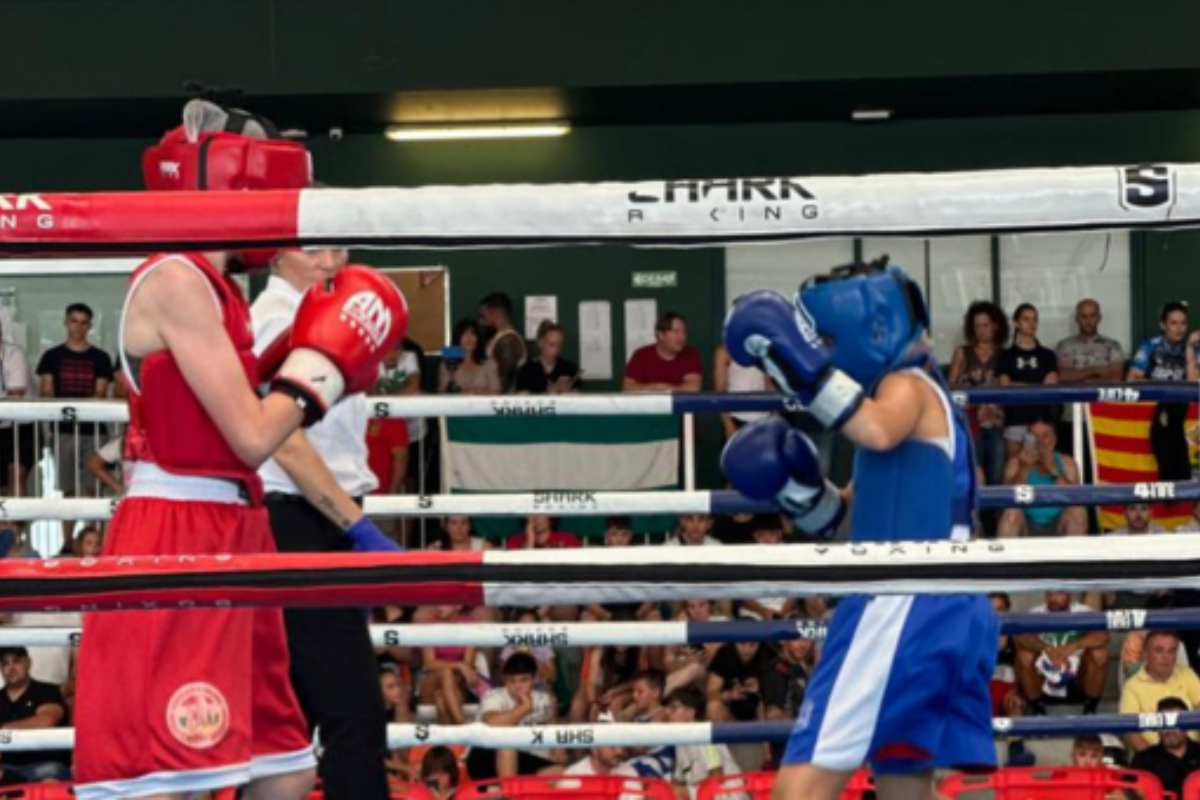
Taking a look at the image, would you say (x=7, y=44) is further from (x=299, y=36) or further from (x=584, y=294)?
(x=584, y=294)

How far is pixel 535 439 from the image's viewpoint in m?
11.4

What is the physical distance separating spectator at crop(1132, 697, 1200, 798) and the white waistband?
486 centimetres

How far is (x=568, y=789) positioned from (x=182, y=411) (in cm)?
270

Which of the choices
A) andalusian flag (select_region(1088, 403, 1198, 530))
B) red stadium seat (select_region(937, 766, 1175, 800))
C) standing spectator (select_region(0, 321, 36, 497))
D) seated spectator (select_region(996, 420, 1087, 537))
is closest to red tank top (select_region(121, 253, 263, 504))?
red stadium seat (select_region(937, 766, 1175, 800))

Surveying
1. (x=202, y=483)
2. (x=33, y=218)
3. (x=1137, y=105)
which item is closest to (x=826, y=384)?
(x=202, y=483)

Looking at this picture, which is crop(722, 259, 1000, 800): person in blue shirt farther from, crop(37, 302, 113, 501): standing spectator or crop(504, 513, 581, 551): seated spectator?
crop(37, 302, 113, 501): standing spectator

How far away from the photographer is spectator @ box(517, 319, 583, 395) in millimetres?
11961

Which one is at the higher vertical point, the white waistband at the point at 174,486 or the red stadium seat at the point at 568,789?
the white waistband at the point at 174,486

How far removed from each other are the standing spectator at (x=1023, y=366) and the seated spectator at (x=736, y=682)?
292cm

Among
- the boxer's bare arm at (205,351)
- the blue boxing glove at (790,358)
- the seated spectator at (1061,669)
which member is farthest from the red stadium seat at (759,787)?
the seated spectator at (1061,669)

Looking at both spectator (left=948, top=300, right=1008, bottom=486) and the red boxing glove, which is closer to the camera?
the red boxing glove

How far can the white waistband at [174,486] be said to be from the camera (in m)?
3.21

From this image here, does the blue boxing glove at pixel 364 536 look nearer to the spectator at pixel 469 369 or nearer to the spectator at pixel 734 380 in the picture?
the spectator at pixel 734 380

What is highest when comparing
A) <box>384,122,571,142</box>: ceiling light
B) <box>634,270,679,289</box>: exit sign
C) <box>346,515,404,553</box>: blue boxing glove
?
<box>384,122,571,142</box>: ceiling light
